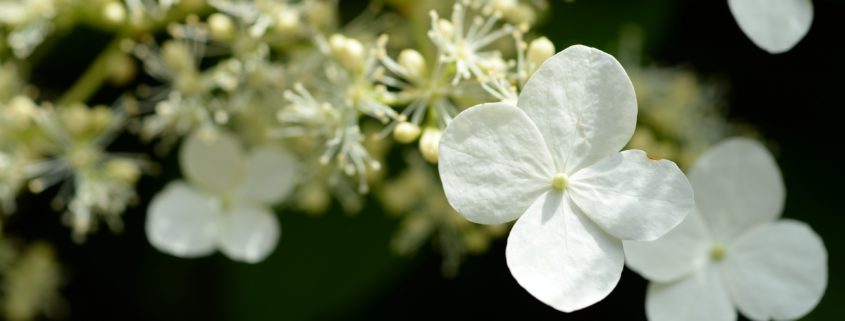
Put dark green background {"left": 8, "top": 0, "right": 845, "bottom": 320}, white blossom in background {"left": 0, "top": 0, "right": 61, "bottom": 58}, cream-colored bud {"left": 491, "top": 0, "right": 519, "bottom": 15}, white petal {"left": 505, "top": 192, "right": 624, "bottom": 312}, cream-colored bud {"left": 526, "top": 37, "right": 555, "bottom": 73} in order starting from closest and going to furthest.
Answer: white petal {"left": 505, "top": 192, "right": 624, "bottom": 312}
cream-colored bud {"left": 526, "top": 37, "right": 555, "bottom": 73}
cream-colored bud {"left": 491, "top": 0, "right": 519, "bottom": 15}
white blossom in background {"left": 0, "top": 0, "right": 61, "bottom": 58}
dark green background {"left": 8, "top": 0, "right": 845, "bottom": 320}

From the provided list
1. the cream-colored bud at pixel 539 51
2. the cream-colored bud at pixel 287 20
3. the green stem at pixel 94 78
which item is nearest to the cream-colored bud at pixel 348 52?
the cream-colored bud at pixel 287 20

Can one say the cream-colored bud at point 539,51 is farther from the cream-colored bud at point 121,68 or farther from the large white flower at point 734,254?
the cream-colored bud at point 121,68

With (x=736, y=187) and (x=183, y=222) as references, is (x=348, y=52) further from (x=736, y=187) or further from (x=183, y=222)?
(x=736, y=187)

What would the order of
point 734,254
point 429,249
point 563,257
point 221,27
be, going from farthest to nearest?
point 429,249 → point 221,27 → point 734,254 → point 563,257

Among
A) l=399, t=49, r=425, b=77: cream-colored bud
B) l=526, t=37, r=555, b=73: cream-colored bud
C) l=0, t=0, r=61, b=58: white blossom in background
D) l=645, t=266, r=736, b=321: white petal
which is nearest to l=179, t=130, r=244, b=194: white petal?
l=0, t=0, r=61, b=58: white blossom in background

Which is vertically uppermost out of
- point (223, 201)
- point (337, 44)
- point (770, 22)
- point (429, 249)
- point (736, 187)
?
point (770, 22)

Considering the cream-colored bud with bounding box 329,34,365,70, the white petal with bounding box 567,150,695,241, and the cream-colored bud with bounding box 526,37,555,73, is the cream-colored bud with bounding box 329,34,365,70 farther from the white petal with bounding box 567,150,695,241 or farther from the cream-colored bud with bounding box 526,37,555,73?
the white petal with bounding box 567,150,695,241

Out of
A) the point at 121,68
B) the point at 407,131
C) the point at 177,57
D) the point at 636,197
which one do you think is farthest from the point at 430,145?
the point at 121,68
